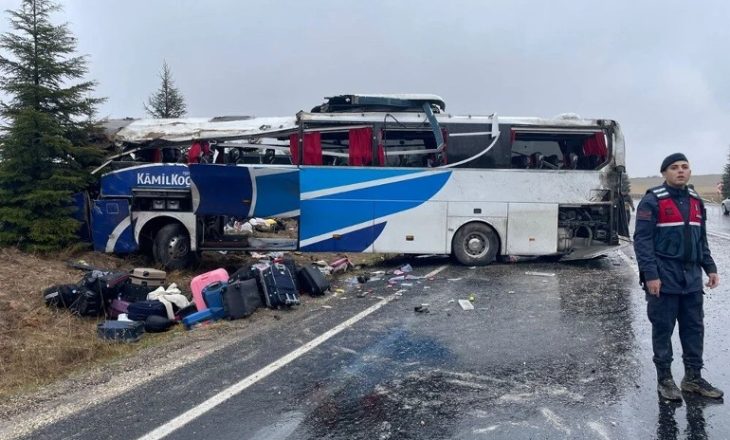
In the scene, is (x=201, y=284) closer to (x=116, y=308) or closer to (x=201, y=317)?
(x=201, y=317)

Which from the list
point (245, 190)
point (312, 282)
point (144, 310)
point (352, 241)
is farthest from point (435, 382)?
point (245, 190)

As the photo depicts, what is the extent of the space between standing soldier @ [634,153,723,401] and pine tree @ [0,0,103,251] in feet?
32.7

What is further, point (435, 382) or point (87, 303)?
point (87, 303)

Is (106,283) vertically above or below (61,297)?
above

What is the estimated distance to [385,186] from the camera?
11195mm

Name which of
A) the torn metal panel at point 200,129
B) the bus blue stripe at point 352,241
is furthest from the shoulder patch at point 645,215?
the torn metal panel at point 200,129

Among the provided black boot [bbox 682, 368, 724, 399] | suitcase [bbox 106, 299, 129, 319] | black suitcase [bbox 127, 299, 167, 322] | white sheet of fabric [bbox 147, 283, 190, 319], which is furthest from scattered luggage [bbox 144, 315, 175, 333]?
black boot [bbox 682, 368, 724, 399]

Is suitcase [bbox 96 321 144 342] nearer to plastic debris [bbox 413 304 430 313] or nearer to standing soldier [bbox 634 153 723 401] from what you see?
plastic debris [bbox 413 304 430 313]

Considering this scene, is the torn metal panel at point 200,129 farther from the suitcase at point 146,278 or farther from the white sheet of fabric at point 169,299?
the white sheet of fabric at point 169,299

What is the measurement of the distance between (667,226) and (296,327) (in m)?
4.21

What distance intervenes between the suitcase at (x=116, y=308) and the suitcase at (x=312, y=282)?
2557mm

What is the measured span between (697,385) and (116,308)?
22.9 ft

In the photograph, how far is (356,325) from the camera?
674 centimetres

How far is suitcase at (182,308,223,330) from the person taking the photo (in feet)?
23.8
